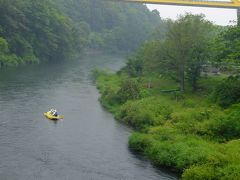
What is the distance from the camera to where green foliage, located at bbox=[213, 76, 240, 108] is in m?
32.7

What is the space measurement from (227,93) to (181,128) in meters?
6.56

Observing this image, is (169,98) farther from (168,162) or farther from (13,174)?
(13,174)

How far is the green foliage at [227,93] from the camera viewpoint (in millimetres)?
32656

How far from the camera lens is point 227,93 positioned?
33.2 meters

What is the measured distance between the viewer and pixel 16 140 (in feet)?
91.1

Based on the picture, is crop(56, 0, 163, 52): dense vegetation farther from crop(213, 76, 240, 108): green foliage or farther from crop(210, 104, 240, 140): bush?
crop(210, 104, 240, 140): bush

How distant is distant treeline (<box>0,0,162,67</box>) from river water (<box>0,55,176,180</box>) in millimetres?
29754

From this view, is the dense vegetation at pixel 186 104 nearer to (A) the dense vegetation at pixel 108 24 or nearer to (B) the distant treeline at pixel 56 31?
(B) the distant treeline at pixel 56 31

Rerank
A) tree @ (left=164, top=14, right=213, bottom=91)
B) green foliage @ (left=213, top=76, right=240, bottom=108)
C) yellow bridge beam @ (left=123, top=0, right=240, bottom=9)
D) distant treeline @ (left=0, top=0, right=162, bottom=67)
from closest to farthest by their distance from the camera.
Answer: green foliage @ (left=213, top=76, right=240, bottom=108) < tree @ (left=164, top=14, right=213, bottom=91) < distant treeline @ (left=0, top=0, right=162, bottom=67) < yellow bridge beam @ (left=123, top=0, right=240, bottom=9)

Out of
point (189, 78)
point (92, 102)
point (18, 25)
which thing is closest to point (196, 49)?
point (189, 78)

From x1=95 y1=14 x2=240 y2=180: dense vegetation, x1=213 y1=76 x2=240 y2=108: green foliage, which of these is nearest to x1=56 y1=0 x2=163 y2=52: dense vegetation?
x1=95 y1=14 x2=240 y2=180: dense vegetation

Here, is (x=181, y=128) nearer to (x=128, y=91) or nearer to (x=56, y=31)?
(x=128, y=91)

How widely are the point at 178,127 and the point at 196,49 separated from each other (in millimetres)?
12594

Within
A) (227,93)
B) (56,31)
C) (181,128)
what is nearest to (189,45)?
(227,93)
